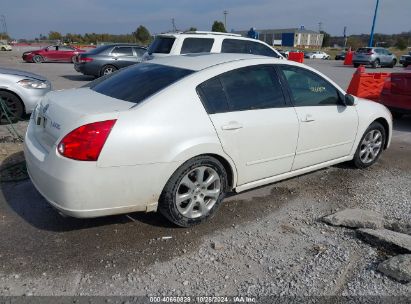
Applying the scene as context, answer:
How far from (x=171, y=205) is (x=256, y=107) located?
1.31 metres

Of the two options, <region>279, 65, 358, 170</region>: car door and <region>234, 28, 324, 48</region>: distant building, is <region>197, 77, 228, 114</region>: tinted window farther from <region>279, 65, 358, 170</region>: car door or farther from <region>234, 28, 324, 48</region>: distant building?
<region>234, 28, 324, 48</region>: distant building

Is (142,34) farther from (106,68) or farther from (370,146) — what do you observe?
(370,146)

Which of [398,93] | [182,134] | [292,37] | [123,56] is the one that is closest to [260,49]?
[398,93]

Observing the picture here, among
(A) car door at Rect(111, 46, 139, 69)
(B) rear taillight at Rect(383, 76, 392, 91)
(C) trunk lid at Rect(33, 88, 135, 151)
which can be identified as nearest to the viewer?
(C) trunk lid at Rect(33, 88, 135, 151)

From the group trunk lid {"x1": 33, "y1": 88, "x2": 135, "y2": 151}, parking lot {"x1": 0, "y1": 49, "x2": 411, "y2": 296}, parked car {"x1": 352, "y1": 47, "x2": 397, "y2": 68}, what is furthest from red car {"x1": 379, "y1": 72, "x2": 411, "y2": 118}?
parked car {"x1": 352, "y1": 47, "x2": 397, "y2": 68}

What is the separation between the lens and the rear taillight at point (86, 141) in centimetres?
287

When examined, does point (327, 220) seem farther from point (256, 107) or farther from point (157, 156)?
point (157, 156)

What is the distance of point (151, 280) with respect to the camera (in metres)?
2.78

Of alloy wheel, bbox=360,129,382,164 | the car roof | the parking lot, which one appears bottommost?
the parking lot

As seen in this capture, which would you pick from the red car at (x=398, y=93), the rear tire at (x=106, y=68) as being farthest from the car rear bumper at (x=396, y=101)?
the rear tire at (x=106, y=68)

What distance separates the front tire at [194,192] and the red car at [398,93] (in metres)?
6.09

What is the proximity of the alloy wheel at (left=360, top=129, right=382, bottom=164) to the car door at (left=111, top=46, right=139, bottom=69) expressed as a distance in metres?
11.0

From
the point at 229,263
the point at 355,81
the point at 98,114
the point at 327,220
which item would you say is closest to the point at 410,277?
the point at 327,220

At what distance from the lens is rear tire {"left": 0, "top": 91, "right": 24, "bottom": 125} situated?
673cm
